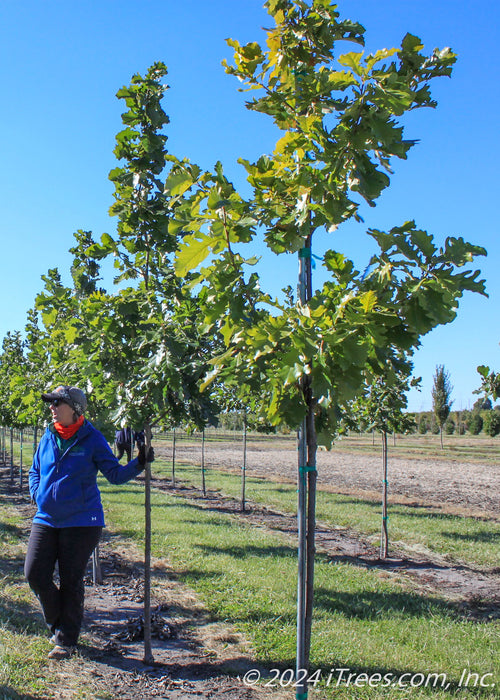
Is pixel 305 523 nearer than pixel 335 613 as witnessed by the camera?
Yes

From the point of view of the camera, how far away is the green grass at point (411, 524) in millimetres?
9648

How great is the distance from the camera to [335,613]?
573 centimetres

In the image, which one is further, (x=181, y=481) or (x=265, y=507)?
(x=181, y=481)

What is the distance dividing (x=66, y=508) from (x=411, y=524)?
956 centimetres

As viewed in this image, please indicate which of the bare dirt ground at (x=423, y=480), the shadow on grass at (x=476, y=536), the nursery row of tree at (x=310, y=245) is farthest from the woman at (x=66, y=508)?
the bare dirt ground at (x=423, y=480)

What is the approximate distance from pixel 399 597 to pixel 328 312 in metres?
5.44

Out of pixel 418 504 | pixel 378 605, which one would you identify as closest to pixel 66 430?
pixel 378 605

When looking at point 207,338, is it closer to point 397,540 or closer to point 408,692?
point 408,692

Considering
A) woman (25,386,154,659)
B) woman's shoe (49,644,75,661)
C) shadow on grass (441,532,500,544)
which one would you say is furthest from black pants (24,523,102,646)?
shadow on grass (441,532,500,544)

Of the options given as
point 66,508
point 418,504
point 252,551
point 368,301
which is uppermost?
point 368,301

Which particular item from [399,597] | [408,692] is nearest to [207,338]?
[408,692]

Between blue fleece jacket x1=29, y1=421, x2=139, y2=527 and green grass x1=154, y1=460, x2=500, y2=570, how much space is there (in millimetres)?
7003

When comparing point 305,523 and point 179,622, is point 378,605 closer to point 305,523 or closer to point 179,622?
point 179,622

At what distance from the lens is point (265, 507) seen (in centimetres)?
1480
